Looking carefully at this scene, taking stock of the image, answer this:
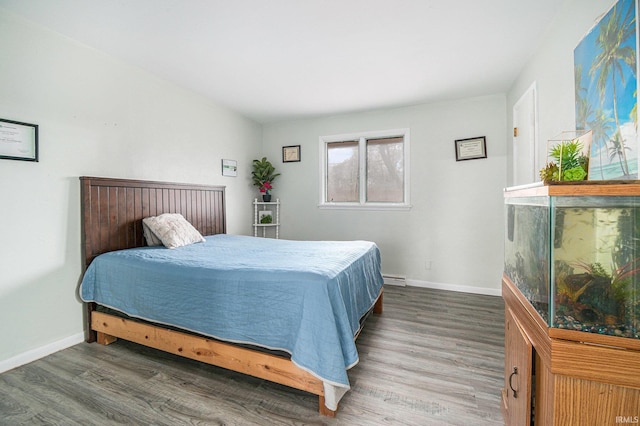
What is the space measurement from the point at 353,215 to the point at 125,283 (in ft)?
9.88

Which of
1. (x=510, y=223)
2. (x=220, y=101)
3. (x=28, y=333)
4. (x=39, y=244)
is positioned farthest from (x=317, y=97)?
(x=28, y=333)

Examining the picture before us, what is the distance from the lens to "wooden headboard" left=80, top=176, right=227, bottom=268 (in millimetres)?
2352

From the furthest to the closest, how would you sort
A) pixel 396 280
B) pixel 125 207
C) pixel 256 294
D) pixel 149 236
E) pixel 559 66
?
pixel 396 280 < pixel 149 236 < pixel 125 207 < pixel 559 66 < pixel 256 294

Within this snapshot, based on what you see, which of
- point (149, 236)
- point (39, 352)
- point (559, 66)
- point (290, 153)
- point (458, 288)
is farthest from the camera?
point (290, 153)

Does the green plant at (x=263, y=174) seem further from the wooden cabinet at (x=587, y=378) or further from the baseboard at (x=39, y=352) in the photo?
the wooden cabinet at (x=587, y=378)

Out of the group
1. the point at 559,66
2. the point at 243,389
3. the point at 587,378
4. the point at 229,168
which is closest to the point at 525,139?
the point at 559,66

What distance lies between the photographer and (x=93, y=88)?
2457mm

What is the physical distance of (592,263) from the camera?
2.52 feet

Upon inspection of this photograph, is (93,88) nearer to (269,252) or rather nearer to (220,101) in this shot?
(220,101)

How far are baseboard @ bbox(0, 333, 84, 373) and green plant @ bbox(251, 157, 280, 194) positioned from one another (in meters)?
2.89

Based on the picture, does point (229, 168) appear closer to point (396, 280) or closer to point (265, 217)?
point (265, 217)

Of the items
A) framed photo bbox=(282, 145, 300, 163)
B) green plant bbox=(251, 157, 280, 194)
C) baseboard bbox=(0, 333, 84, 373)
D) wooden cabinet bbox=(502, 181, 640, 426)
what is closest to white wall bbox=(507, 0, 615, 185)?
wooden cabinet bbox=(502, 181, 640, 426)

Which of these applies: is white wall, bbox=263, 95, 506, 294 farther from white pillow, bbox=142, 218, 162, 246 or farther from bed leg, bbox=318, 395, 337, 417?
bed leg, bbox=318, 395, 337, 417

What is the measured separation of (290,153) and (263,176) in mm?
606
